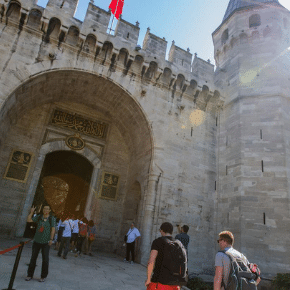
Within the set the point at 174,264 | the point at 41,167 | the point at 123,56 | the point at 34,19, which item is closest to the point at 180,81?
the point at 123,56

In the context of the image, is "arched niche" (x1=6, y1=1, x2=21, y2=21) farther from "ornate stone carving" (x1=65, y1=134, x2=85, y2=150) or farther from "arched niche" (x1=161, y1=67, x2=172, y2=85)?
"arched niche" (x1=161, y1=67, x2=172, y2=85)

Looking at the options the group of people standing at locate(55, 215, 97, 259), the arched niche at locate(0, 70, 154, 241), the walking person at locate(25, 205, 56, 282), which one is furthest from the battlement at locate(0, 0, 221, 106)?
the walking person at locate(25, 205, 56, 282)

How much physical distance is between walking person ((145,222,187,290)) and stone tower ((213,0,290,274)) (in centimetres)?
636

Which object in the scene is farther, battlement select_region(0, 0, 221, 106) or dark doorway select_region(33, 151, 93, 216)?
dark doorway select_region(33, 151, 93, 216)

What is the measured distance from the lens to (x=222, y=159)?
9.75 meters

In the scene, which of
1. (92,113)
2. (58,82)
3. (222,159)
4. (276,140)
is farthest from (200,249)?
(58,82)

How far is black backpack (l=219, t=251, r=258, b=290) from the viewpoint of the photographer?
2.19 meters

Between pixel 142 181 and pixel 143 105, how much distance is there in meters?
3.10

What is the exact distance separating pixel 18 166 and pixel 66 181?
2698 mm

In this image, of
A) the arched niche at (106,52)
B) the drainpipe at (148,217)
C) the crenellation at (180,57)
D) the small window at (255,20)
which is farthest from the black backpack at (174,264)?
the small window at (255,20)

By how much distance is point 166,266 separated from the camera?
7.80 ft

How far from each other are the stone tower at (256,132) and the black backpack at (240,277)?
6173mm

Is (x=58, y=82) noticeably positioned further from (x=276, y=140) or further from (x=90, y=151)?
(x=276, y=140)

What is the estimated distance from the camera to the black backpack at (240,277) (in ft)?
7.20
